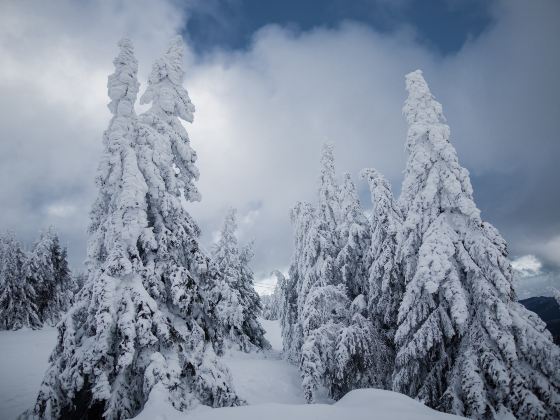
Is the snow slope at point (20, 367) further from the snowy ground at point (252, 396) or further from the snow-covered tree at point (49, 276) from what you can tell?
the snow-covered tree at point (49, 276)

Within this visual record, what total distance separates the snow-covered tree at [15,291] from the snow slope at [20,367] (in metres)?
2.76

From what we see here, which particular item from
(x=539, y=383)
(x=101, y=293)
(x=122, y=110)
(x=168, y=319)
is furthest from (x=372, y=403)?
(x=122, y=110)

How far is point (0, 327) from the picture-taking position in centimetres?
3419

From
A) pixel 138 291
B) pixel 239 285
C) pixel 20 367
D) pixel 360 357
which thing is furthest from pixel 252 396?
pixel 20 367

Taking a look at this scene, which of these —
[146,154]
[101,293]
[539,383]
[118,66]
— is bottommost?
[539,383]

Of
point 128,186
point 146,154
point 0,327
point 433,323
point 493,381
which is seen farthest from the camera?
point 0,327

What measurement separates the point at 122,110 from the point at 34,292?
36999 mm

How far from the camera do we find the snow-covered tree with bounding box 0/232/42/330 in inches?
1356

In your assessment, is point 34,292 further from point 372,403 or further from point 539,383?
point 539,383

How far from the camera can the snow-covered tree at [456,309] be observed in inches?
406

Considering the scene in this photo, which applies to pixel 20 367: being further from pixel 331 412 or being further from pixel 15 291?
pixel 331 412

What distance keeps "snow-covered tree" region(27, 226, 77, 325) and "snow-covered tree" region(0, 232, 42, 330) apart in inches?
38.4

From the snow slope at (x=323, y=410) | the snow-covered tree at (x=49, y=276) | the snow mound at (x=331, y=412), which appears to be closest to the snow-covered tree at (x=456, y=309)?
the snow slope at (x=323, y=410)

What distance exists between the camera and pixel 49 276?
38.9 m
